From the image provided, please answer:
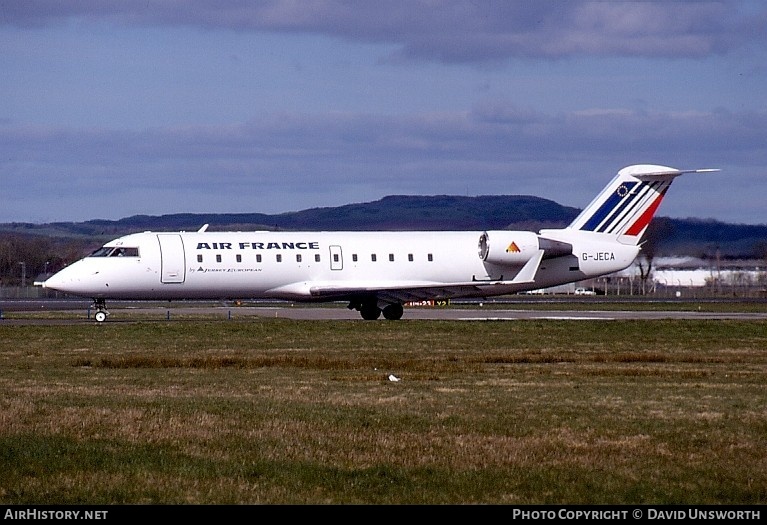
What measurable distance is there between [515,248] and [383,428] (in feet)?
95.8

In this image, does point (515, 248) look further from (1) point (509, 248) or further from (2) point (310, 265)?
(2) point (310, 265)

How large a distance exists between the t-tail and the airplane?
1.5 inches

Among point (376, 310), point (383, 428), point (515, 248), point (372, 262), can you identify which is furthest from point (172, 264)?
point (383, 428)

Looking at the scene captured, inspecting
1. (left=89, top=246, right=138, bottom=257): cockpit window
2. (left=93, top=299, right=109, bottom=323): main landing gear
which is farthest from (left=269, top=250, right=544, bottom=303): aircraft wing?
(left=93, top=299, right=109, bottom=323): main landing gear

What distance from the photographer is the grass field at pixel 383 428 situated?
1230 cm

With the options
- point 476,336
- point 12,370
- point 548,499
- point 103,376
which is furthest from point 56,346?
point 548,499

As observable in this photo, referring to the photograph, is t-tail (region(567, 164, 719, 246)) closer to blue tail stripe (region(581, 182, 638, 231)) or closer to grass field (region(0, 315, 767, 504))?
blue tail stripe (region(581, 182, 638, 231))

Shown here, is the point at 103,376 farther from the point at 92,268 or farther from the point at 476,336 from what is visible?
the point at 92,268

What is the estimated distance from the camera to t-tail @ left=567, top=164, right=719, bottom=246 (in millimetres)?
45625

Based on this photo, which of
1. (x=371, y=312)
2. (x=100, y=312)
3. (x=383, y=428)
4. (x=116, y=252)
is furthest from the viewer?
(x=371, y=312)

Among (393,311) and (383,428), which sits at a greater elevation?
(393,311)

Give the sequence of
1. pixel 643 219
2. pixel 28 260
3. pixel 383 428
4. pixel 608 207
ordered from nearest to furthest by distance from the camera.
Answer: pixel 383 428, pixel 608 207, pixel 643 219, pixel 28 260

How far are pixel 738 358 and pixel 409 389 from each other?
10840 mm

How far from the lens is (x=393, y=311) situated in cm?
4506
